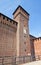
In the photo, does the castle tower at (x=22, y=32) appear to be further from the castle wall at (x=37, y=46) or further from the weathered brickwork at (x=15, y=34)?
the castle wall at (x=37, y=46)

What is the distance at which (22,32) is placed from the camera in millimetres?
20359

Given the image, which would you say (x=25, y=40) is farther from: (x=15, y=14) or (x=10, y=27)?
(x=15, y=14)

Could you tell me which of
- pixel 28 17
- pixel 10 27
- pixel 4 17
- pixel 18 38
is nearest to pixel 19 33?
pixel 18 38

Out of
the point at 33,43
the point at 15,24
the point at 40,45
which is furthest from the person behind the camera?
the point at 33,43

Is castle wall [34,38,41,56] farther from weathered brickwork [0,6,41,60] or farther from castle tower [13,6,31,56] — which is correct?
weathered brickwork [0,6,41,60]

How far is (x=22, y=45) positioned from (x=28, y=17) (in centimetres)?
769

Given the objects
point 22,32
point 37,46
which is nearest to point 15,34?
point 22,32

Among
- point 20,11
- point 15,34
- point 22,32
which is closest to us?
point 15,34

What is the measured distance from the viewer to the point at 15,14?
22234 millimetres

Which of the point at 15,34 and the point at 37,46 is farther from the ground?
the point at 15,34

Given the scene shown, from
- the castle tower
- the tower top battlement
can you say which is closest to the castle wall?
the castle tower

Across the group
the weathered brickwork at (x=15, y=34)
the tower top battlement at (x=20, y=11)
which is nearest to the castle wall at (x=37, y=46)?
the weathered brickwork at (x=15, y=34)

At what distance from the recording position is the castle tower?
18998mm

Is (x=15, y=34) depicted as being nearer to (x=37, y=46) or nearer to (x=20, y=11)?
(x=20, y=11)
